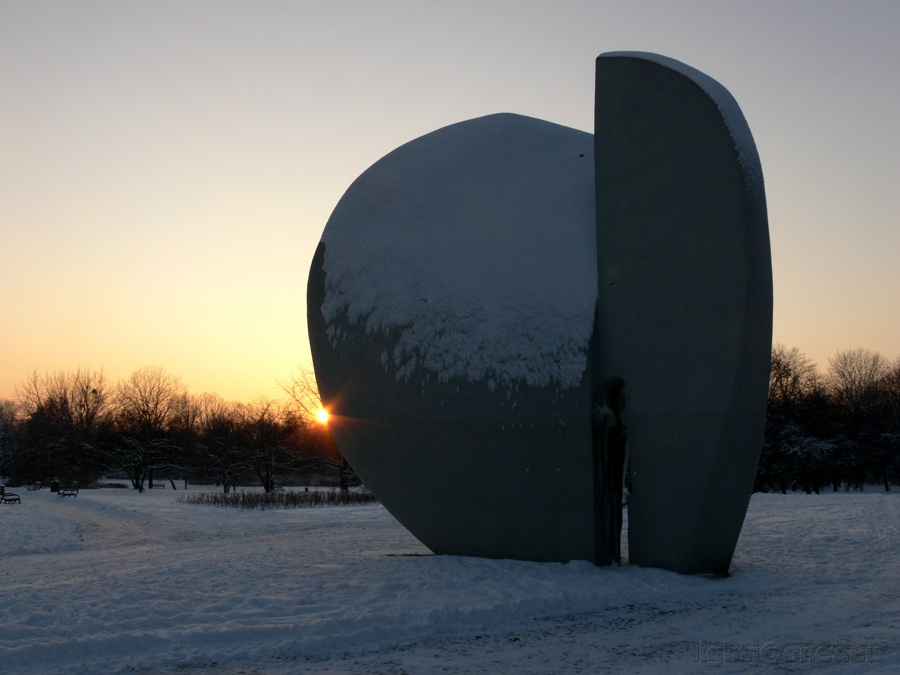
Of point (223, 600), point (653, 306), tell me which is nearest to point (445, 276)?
point (653, 306)

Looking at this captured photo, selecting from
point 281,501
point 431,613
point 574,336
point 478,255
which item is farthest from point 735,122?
point 281,501

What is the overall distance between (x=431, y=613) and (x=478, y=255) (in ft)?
18.3

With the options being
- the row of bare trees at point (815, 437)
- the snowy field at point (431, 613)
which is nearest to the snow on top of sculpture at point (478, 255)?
the snowy field at point (431, 613)

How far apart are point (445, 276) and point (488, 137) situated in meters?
3.13

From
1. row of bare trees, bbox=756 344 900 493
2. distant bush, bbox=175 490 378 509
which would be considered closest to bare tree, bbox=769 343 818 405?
row of bare trees, bbox=756 344 900 493

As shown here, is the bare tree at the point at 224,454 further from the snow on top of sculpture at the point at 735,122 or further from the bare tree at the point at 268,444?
the snow on top of sculpture at the point at 735,122

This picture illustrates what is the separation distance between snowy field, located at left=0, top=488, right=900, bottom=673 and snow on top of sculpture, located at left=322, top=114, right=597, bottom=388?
2953mm

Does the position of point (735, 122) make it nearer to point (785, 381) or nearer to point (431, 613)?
point (431, 613)

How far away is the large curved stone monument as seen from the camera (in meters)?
9.50

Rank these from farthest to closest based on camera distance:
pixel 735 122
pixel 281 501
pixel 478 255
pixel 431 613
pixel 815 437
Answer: pixel 815 437 → pixel 281 501 → pixel 478 255 → pixel 735 122 → pixel 431 613

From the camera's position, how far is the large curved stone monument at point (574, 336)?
950 centimetres

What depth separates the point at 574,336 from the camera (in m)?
10.7

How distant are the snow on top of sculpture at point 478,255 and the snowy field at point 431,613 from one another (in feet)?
9.69

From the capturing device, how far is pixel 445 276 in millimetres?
11688
